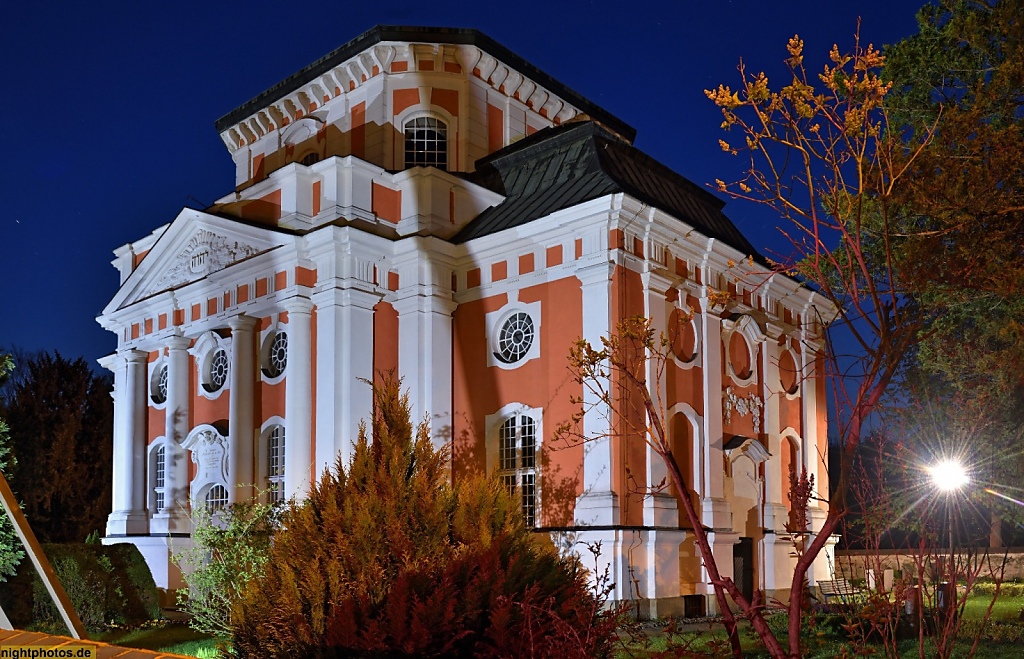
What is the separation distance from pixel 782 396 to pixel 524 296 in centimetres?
718

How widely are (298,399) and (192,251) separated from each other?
5194 millimetres

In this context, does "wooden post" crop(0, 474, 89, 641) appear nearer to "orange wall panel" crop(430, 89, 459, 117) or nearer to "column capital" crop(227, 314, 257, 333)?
"column capital" crop(227, 314, 257, 333)

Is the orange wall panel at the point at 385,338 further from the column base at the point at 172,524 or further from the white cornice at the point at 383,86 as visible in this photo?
the white cornice at the point at 383,86

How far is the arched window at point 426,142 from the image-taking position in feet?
80.3

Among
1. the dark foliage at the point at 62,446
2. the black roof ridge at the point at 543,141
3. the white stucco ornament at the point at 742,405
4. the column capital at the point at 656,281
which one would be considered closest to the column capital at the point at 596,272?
the column capital at the point at 656,281

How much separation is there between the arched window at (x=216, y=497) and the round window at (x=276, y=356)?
279 centimetres

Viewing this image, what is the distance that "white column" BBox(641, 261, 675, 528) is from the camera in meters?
18.4

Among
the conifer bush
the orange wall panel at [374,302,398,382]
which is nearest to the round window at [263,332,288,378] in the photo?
the orange wall panel at [374,302,398,382]

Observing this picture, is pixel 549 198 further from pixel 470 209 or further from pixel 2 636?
pixel 2 636

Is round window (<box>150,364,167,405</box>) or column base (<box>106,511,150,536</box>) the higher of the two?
round window (<box>150,364,167,405</box>)

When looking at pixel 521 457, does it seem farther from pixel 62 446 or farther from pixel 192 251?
pixel 62 446

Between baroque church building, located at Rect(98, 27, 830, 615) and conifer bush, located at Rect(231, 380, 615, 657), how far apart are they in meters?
8.48

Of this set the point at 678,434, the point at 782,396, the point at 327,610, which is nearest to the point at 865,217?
the point at 327,610

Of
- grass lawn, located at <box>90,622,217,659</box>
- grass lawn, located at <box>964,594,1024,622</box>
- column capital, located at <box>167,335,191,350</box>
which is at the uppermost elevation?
column capital, located at <box>167,335,191,350</box>
